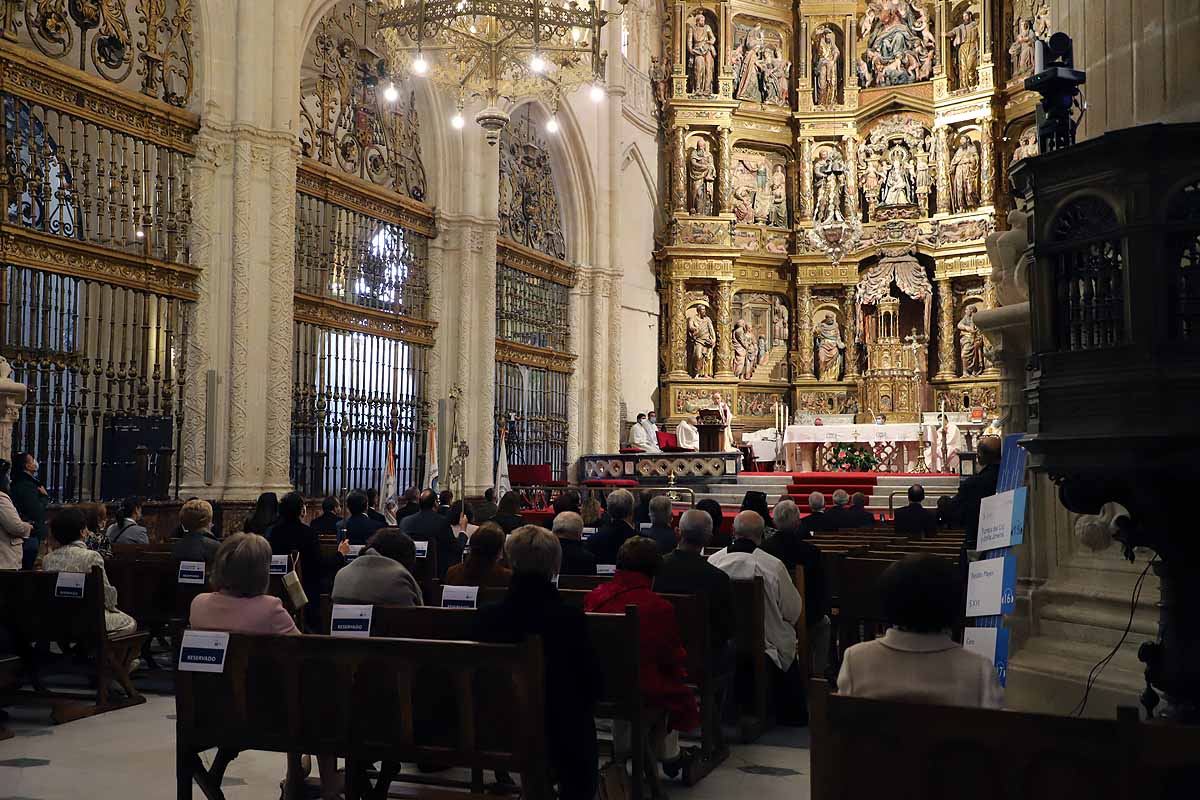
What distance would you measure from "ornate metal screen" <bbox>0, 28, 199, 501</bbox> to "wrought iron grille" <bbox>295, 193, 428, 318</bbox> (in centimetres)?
257

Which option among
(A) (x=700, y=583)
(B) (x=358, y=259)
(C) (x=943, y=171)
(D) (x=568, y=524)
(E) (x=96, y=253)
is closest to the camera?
(A) (x=700, y=583)

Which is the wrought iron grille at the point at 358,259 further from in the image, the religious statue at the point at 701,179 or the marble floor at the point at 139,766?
the marble floor at the point at 139,766

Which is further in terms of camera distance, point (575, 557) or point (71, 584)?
point (575, 557)

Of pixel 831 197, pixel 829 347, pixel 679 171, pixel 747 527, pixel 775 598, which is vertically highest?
pixel 679 171

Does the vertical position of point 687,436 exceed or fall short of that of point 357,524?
it exceeds it

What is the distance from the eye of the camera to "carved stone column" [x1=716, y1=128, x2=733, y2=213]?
25453 mm

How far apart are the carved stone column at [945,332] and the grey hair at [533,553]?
835 inches

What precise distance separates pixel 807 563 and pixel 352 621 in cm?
326

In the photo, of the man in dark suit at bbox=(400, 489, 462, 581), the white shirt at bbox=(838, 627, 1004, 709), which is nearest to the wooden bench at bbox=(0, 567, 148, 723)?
the man in dark suit at bbox=(400, 489, 462, 581)

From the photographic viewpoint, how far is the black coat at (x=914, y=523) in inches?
402

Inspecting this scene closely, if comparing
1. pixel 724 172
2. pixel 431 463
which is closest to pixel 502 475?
pixel 431 463

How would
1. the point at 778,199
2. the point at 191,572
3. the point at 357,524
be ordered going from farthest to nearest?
1. the point at 778,199
2. the point at 357,524
3. the point at 191,572

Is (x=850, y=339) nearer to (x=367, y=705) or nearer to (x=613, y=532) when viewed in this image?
(x=613, y=532)

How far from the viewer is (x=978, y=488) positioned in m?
6.27
